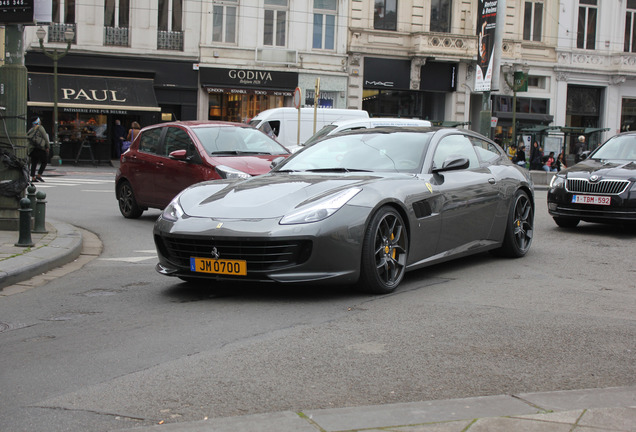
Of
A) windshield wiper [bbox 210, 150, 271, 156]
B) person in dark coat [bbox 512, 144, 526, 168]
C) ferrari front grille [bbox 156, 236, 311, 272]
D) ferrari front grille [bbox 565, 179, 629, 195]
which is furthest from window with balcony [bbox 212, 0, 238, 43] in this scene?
ferrari front grille [bbox 156, 236, 311, 272]

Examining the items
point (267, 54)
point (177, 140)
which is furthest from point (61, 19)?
point (177, 140)

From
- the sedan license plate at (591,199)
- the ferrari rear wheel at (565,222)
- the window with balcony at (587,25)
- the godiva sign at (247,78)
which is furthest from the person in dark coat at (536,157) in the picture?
the sedan license plate at (591,199)

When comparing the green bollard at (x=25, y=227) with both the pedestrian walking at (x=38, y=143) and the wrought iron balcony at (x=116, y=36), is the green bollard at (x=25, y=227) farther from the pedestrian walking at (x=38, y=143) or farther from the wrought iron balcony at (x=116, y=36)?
the wrought iron balcony at (x=116, y=36)

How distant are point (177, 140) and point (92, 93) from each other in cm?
1981

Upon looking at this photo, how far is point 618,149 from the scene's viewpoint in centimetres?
1240

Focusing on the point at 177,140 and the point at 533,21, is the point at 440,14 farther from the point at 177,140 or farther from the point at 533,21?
the point at 177,140

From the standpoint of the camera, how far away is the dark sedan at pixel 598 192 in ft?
36.0

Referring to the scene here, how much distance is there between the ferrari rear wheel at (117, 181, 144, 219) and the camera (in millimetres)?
12977

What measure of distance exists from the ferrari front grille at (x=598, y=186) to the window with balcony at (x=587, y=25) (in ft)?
100

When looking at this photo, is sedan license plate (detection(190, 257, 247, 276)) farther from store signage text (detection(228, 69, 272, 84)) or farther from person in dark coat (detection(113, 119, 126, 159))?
store signage text (detection(228, 69, 272, 84))

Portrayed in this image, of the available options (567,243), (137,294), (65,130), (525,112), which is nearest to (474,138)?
(567,243)

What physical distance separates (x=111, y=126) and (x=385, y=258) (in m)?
27.0

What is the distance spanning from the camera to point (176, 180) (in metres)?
11.8

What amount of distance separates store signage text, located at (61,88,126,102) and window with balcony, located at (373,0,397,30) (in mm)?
12278
